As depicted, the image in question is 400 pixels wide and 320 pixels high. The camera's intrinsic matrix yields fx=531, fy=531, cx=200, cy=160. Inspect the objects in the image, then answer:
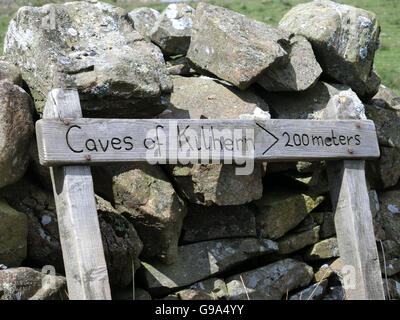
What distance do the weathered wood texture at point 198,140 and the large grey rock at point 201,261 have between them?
3.51 ft

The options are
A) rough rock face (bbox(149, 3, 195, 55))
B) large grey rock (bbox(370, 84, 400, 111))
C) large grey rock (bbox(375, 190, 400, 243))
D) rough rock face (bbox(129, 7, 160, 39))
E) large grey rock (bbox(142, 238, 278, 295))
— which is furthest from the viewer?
rough rock face (bbox(129, 7, 160, 39))

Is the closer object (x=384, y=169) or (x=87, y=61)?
(x=87, y=61)

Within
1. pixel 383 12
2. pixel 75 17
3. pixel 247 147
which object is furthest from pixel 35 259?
pixel 383 12

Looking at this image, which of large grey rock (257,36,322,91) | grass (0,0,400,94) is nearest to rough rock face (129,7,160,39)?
large grey rock (257,36,322,91)

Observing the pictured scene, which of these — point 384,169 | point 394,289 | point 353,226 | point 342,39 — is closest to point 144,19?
point 342,39

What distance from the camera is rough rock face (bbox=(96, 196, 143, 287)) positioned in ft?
14.1

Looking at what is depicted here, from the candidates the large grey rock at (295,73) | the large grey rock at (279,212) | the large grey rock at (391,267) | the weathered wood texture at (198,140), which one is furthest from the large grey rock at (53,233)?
the large grey rock at (391,267)

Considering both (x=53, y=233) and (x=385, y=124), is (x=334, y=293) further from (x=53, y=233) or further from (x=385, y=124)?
(x=53, y=233)

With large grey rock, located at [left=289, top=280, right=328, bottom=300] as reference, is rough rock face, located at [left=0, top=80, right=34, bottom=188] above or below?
above

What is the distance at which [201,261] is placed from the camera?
4762 millimetres

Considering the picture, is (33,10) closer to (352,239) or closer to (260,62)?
(260,62)

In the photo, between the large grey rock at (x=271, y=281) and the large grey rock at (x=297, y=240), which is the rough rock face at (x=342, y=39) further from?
the large grey rock at (x=271, y=281)

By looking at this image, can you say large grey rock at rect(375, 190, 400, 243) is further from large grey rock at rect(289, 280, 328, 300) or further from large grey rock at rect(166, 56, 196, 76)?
large grey rock at rect(166, 56, 196, 76)

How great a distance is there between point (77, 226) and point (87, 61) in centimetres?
151
